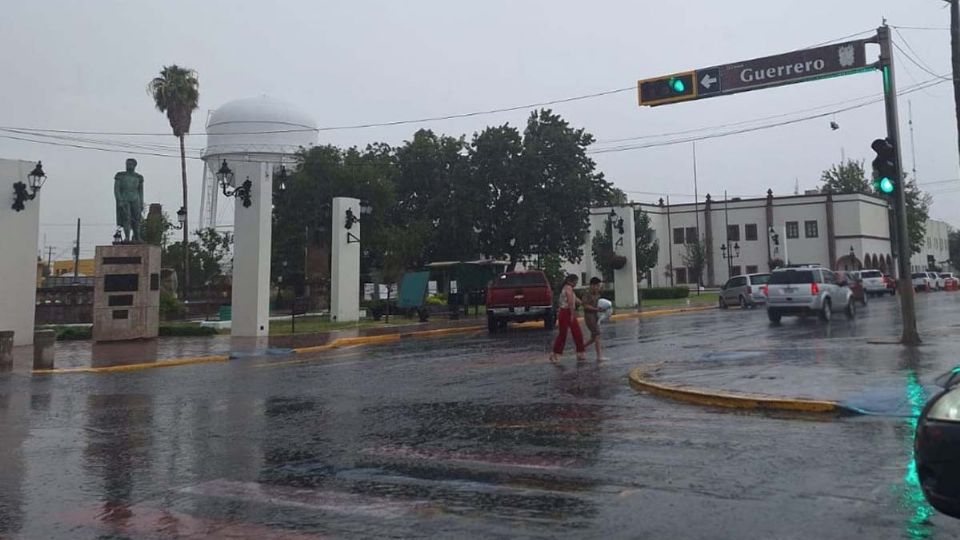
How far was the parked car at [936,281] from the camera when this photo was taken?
58844 millimetres

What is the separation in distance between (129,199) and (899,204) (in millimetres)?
22888

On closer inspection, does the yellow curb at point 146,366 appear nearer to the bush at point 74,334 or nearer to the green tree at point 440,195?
the bush at point 74,334

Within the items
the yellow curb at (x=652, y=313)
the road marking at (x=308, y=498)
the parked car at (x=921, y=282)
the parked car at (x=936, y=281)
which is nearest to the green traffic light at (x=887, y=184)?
the road marking at (x=308, y=498)

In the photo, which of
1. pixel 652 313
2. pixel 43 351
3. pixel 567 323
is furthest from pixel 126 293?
pixel 652 313

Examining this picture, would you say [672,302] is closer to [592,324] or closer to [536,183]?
[536,183]

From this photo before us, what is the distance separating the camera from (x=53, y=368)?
655 inches

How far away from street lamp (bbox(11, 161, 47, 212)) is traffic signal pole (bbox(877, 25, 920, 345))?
2338 cm

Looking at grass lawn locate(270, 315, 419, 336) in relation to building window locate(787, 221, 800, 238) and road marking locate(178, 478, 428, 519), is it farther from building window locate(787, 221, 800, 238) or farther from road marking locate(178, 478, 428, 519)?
building window locate(787, 221, 800, 238)

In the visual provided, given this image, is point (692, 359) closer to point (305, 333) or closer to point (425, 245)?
point (305, 333)

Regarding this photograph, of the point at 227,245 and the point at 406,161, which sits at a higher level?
the point at 406,161

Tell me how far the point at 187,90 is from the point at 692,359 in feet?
125

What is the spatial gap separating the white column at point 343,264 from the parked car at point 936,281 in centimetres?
4769

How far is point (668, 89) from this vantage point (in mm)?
19688

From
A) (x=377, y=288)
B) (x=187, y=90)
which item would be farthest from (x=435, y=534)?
(x=187, y=90)
